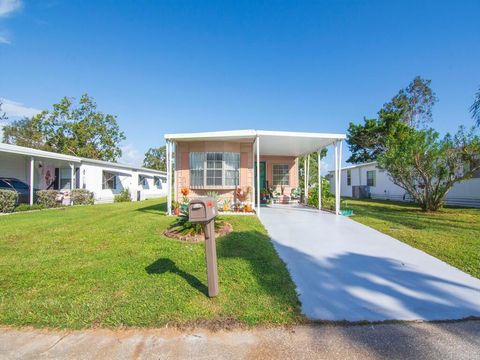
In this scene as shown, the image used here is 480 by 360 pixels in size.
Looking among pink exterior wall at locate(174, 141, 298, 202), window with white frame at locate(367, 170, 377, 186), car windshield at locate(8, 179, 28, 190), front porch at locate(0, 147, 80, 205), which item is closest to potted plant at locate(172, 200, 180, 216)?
pink exterior wall at locate(174, 141, 298, 202)

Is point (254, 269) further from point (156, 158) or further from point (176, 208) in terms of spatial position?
point (156, 158)

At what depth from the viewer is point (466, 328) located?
8.81 ft

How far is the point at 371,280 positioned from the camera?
3.95 meters

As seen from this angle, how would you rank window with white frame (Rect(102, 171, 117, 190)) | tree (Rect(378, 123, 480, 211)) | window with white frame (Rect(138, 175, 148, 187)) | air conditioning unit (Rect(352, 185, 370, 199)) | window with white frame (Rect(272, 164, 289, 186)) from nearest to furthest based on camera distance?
tree (Rect(378, 123, 480, 211))
window with white frame (Rect(272, 164, 289, 186))
window with white frame (Rect(102, 171, 117, 190))
air conditioning unit (Rect(352, 185, 370, 199))
window with white frame (Rect(138, 175, 148, 187))

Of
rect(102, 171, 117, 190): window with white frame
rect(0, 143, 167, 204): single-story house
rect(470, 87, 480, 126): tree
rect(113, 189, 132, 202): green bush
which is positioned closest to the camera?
rect(470, 87, 480, 126): tree

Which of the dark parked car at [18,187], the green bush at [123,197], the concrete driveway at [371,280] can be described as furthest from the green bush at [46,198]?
the concrete driveway at [371,280]

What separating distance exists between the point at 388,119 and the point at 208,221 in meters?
24.5

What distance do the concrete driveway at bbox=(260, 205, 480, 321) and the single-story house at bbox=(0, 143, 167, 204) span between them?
1346 cm

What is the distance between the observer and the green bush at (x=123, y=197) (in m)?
18.9

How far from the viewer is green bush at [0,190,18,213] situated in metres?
11.4

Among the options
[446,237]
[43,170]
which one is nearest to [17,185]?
[43,170]

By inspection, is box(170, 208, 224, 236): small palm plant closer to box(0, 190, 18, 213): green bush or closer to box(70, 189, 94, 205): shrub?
box(0, 190, 18, 213): green bush

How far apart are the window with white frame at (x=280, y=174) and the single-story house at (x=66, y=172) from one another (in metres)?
11.5

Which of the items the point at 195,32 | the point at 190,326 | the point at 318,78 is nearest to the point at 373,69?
the point at 318,78
